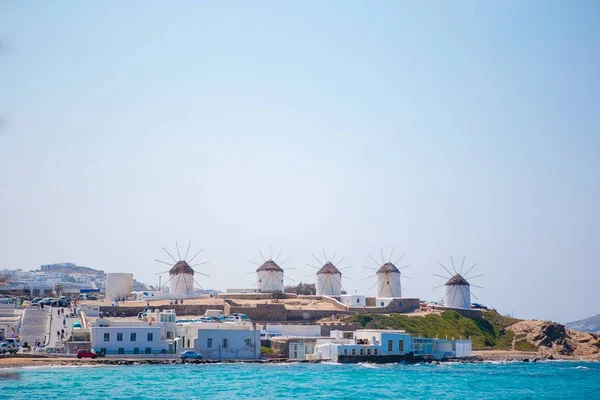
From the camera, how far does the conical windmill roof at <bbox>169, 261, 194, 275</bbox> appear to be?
7169 cm

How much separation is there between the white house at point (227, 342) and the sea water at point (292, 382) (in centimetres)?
238

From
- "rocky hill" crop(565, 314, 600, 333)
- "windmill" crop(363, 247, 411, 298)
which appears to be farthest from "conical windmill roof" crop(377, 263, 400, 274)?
"rocky hill" crop(565, 314, 600, 333)

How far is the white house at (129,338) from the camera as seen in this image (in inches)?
1967

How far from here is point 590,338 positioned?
70.6 metres

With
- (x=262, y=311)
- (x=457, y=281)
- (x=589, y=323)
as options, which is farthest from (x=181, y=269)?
(x=589, y=323)

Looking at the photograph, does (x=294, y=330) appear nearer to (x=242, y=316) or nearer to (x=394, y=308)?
(x=242, y=316)

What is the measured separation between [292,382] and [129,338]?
1188 centimetres

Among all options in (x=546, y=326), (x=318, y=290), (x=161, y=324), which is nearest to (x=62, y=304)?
(x=161, y=324)

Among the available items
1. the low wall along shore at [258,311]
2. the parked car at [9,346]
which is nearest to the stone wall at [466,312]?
the low wall along shore at [258,311]

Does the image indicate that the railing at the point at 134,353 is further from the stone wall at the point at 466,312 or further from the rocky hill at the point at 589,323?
the rocky hill at the point at 589,323

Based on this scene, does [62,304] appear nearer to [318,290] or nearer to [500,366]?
[318,290]

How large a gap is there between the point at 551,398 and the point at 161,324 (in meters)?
21.7

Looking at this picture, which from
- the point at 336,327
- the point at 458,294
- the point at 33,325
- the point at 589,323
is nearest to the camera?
the point at 33,325

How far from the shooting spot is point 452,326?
67.8 meters
